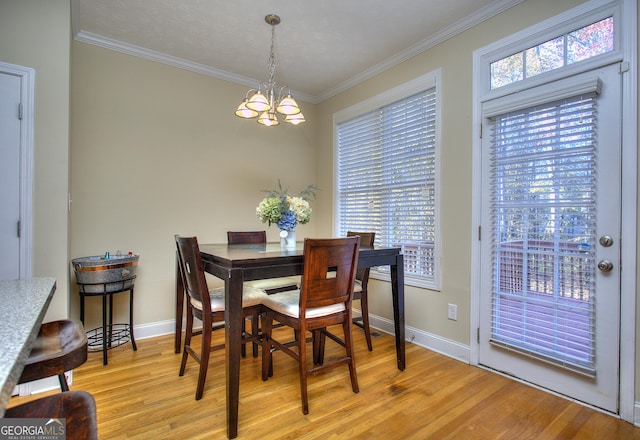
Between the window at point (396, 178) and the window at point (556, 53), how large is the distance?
0.57 m

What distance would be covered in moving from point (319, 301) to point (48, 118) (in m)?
2.18

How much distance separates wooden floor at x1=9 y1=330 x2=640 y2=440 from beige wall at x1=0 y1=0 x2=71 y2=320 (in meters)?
0.75

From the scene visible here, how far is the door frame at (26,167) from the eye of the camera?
6.81 ft

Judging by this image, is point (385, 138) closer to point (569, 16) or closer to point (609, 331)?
point (569, 16)

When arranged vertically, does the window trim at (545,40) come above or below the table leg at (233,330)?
above

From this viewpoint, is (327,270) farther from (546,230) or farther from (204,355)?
(546,230)

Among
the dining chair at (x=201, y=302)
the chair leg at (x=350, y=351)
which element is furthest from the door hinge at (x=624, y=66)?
the dining chair at (x=201, y=302)

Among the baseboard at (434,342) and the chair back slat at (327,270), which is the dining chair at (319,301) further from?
the baseboard at (434,342)

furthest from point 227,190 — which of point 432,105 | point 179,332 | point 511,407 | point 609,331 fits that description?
point 609,331

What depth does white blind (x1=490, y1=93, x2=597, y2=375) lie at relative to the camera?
197cm

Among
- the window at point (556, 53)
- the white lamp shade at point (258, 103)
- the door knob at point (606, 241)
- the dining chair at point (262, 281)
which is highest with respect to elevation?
the window at point (556, 53)

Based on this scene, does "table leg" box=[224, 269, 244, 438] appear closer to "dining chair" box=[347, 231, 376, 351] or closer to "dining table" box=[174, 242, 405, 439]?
"dining table" box=[174, 242, 405, 439]

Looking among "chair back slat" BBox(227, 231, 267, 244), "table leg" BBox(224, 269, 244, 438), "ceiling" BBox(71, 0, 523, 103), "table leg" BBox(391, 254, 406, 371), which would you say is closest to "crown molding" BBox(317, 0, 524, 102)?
"ceiling" BBox(71, 0, 523, 103)

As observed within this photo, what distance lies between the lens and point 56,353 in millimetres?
1097
